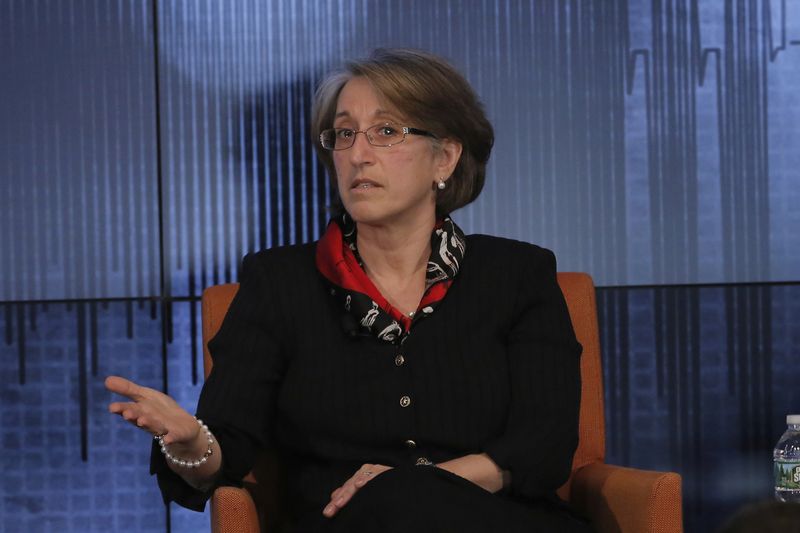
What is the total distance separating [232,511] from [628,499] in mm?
661

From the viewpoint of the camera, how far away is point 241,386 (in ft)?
6.11

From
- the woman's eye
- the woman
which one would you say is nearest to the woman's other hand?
the woman

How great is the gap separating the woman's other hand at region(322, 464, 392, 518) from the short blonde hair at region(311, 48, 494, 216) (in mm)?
605

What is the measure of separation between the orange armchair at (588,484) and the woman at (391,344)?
6 cm

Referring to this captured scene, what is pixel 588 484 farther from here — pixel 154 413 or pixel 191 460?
pixel 154 413

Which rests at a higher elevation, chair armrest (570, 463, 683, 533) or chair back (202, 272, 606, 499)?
chair back (202, 272, 606, 499)

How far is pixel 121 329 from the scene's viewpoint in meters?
2.78

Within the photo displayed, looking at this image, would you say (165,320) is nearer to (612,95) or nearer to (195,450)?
(195,450)

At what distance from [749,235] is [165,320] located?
154cm

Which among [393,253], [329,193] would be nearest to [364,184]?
[393,253]

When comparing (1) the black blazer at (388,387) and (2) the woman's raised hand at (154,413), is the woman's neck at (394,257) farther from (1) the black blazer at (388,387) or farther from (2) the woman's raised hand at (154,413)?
(2) the woman's raised hand at (154,413)

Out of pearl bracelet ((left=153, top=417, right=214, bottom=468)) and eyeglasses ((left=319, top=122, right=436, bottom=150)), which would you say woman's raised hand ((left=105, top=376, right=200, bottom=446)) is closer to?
pearl bracelet ((left=153, top=417, right=214, bottom=468))

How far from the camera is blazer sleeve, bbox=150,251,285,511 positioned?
182 centimetres

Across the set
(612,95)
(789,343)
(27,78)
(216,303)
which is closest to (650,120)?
(612,95)
